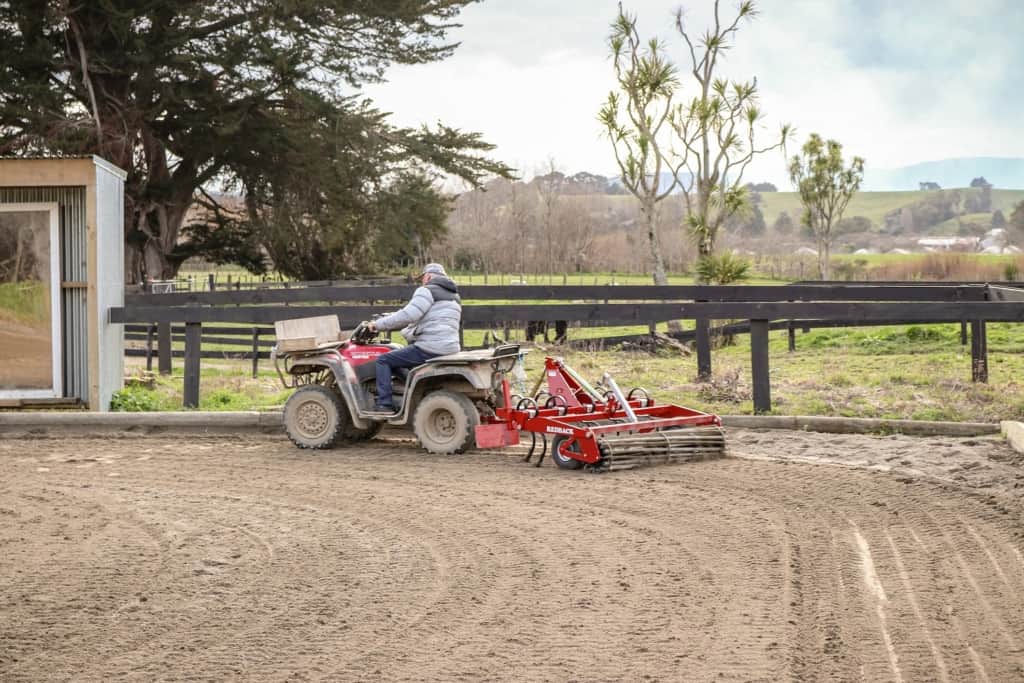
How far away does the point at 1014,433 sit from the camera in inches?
389

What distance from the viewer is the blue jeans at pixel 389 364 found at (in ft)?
34.4

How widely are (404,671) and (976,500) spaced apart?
4.77 metres

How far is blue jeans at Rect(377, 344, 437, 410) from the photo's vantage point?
10.5m

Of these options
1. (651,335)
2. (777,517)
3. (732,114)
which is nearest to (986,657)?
(777,517)

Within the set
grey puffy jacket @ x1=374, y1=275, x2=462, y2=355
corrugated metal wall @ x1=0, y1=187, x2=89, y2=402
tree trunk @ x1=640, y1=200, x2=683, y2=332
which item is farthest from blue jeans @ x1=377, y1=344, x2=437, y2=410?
tree trunk @ x1=640, y1=200, x2=683, y2=332

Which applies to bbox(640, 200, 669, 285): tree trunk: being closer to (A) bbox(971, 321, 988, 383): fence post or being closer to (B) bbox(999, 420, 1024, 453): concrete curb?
(A) bbox(971, 321, 988, 383): fence post

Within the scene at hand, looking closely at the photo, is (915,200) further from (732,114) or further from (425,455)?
(425,455)

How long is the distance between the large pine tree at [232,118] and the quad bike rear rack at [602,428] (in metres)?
22.7

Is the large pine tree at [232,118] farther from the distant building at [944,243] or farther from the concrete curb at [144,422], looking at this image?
the distant building at [944,243]

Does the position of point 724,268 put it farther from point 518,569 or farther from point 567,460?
point 518,569

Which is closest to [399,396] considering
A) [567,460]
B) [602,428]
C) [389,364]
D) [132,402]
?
[389,364]

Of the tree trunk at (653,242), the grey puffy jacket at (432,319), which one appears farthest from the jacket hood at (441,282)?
the tree trunk at (653,242)

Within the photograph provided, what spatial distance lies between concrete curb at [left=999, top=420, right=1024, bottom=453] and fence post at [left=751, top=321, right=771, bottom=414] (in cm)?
223

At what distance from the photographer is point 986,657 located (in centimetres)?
489
